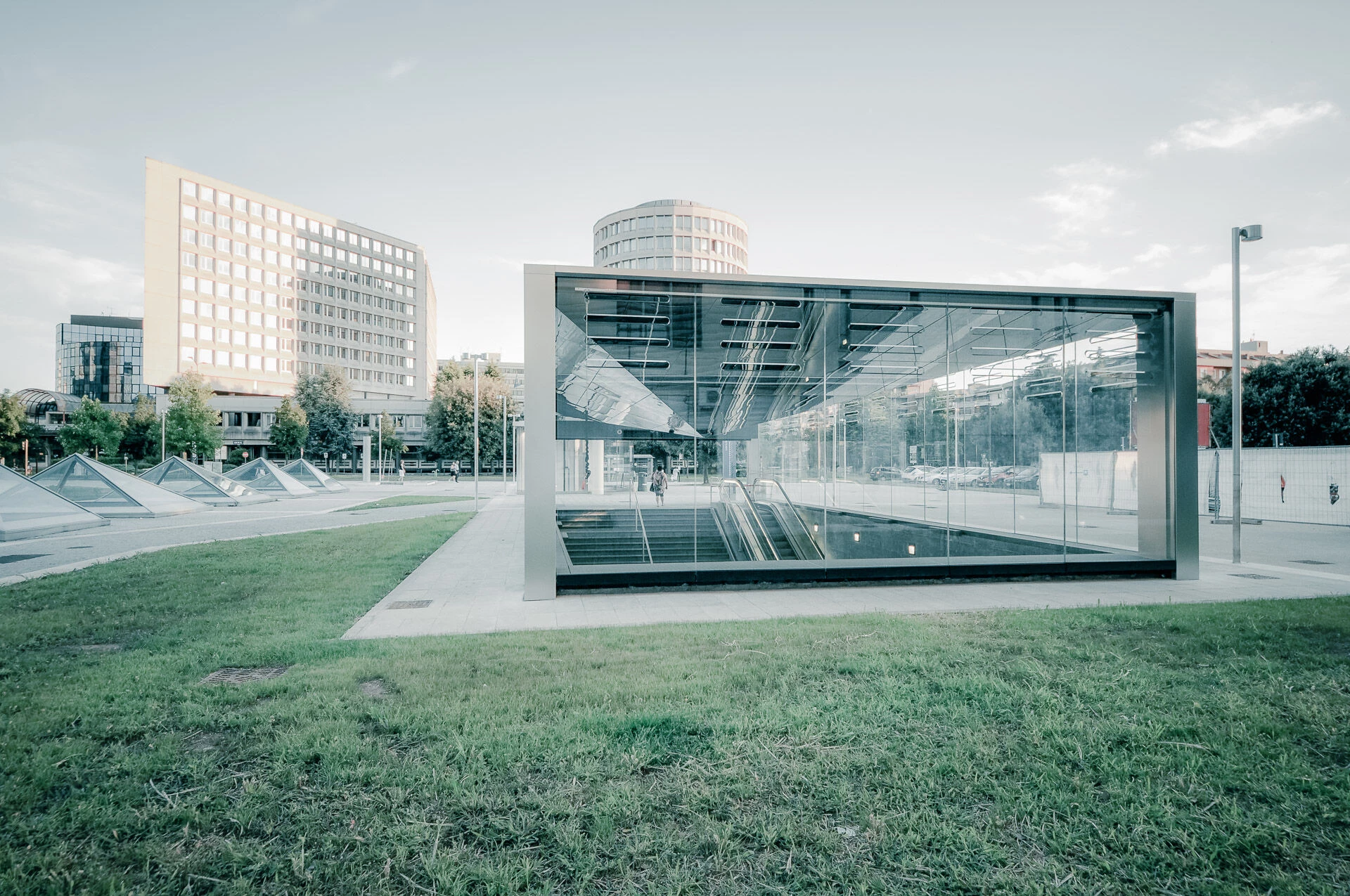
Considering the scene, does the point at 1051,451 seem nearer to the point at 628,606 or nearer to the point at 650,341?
the point at 650,341

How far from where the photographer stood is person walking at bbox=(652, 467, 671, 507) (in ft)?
42.7

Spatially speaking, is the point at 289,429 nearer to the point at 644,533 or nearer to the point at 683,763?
the point at 644,533

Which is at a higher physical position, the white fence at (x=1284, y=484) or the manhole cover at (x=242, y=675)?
the white fence at (x=1284, y=484)

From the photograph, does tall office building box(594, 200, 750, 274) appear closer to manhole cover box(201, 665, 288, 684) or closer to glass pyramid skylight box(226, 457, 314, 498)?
glass pyramid skylight box(226, 457, 314, 498)

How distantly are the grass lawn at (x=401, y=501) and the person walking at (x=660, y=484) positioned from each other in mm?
16366

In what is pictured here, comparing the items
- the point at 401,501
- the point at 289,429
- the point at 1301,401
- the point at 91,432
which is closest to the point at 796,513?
the point at 401,501

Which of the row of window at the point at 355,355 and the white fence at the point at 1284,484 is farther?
the row of window at the point at 355,355

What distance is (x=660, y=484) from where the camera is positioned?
13570 millimetres

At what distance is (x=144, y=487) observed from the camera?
23.8 meters

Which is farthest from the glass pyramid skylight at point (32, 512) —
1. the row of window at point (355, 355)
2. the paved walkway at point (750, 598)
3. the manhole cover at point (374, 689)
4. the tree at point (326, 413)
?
the row of window at point (355, 355)

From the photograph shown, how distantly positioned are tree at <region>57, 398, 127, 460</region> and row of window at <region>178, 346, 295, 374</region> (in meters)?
15.2

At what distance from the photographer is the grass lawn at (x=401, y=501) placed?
27736 mm

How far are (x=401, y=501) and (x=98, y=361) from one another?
11940 centimetres

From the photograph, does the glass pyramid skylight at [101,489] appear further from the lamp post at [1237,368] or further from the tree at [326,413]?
the tree at [326,413]
